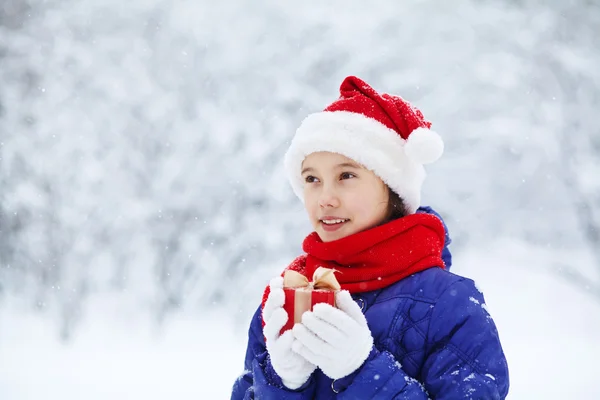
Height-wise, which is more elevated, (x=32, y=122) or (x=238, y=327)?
(x=32, y=122)

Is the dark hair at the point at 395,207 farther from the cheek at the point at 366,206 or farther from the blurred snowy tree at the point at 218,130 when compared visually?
the blurred snowy tree at the point at 218,130

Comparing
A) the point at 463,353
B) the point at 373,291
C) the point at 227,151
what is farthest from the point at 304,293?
the point at 227,151

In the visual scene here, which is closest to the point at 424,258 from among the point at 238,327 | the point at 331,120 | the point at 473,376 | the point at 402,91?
the point at 473,376

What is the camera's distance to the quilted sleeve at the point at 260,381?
134cm

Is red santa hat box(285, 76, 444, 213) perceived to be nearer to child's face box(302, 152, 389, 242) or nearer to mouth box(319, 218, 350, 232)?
child's face box(302, 152, 389, 242)

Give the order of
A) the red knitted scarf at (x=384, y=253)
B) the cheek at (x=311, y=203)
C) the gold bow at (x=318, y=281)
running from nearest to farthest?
the gold bow at (x=318, y=281), the red knitted scarf at (x=384, y=253), the cheek at (x=311, y=203)

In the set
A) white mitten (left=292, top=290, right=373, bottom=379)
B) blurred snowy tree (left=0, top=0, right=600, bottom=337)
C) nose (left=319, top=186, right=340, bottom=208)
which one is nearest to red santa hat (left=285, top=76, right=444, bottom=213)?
nose (left=319, top=186, right=340, bottom=208)

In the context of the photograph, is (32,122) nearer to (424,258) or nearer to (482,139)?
(482,139)

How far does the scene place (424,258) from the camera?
1486 millimetres

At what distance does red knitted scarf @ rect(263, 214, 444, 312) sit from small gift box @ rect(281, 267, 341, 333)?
0.18 m

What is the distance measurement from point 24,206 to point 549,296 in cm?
894

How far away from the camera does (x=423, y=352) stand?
1.34 m

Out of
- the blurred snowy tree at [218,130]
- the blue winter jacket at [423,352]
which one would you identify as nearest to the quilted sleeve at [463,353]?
the blue winter jacket at [423,352]

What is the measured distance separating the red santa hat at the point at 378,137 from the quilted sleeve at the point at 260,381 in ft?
1.92
